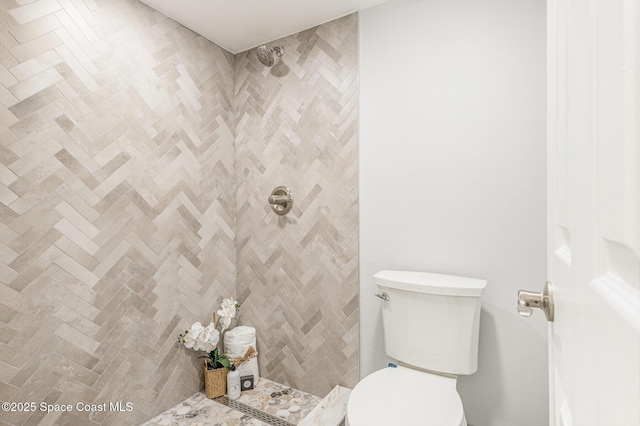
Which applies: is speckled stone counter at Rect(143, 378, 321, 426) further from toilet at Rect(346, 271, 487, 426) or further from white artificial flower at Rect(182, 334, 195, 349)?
toilet at Rect(346, 271, 487, 426)

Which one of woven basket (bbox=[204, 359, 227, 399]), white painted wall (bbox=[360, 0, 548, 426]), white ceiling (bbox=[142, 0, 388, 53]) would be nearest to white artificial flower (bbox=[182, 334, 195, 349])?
woven basket (bbox=[204, 359, 227, 399])

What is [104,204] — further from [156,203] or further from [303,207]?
[303,207]

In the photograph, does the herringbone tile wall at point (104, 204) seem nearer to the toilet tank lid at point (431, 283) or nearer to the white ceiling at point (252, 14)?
the white ceiling at point (252, 14)

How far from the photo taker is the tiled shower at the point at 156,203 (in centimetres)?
132

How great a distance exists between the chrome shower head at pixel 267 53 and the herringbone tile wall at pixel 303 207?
73mm

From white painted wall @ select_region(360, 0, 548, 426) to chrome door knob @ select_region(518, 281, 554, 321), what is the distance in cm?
94

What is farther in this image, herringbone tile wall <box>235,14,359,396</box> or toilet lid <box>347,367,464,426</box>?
herringbone tile wall <box>235,14,359,396</box>

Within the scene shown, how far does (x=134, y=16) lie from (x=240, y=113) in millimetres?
771

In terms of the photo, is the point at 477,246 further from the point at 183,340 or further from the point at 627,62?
the point at 183,340

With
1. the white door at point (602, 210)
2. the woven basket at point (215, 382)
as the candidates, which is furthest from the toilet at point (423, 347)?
the woven basket at point (215, 382)

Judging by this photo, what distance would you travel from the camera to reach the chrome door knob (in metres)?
Answer: 0.60

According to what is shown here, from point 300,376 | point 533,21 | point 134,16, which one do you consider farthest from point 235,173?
point 533,21

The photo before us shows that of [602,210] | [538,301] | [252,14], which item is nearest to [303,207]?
[252,14]

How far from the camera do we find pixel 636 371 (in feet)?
0.59
